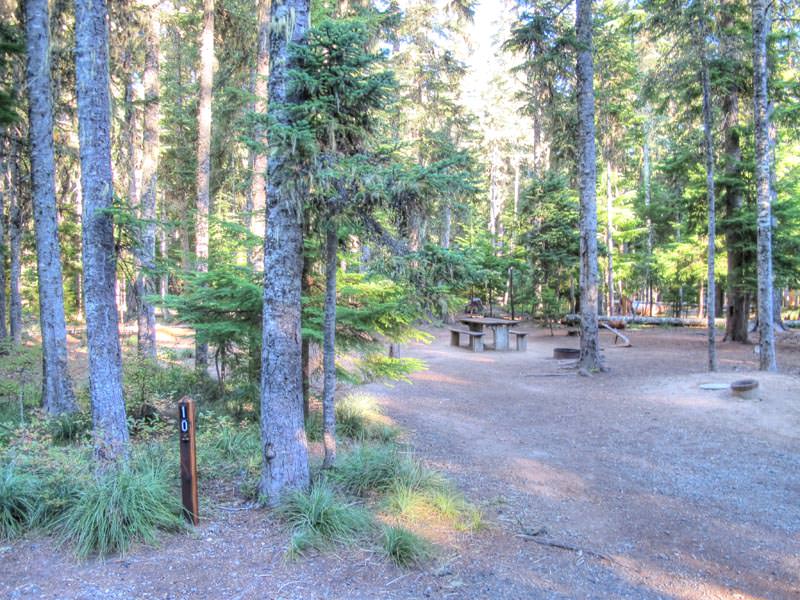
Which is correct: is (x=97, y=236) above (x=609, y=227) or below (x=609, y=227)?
below

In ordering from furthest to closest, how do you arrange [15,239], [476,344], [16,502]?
[476,344]
[15,239]
[16,502]

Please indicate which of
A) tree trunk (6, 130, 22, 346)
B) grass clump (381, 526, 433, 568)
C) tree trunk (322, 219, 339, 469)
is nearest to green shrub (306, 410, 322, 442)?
tree trunk (322, 219, 339, 469)

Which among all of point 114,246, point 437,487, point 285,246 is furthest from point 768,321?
point 114,246

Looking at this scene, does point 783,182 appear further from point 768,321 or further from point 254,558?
point 254,558

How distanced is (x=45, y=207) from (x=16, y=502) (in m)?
4.84

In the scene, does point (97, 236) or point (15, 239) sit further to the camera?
point (15, 239)

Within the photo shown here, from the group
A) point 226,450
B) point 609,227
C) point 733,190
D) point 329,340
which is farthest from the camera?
point 609,227

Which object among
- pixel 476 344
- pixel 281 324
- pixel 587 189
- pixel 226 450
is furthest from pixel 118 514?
pixel 476 344

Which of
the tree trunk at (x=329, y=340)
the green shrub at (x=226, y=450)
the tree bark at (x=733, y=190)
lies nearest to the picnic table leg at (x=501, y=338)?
the tree bark at (x=733, y=190)

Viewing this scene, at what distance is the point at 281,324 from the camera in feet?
15.9

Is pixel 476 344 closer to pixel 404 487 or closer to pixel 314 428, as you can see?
pixel 314 428

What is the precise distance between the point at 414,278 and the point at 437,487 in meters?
2.22

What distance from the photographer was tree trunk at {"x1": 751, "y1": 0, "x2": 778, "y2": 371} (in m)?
11.9

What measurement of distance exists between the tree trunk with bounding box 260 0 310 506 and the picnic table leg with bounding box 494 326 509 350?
49.1ft
